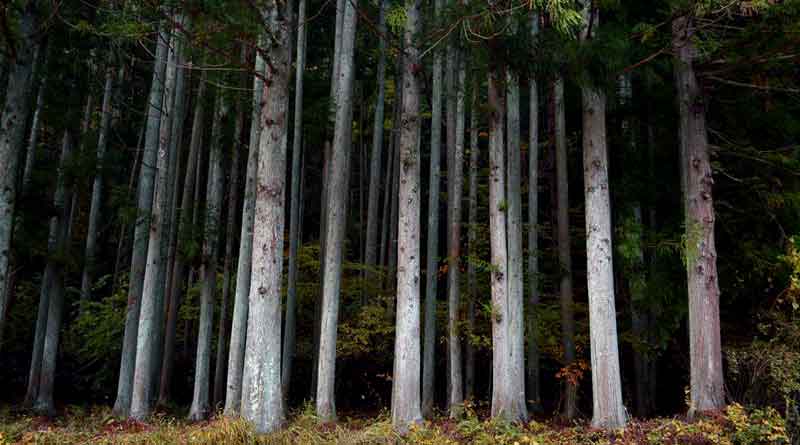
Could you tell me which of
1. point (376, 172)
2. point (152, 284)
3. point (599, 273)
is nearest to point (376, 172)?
point (376, 172)

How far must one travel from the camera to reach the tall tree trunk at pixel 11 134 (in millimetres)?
8336

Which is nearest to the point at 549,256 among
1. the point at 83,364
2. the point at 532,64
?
the point at 532,64

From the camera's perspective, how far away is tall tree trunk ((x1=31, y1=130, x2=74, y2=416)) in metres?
11.7

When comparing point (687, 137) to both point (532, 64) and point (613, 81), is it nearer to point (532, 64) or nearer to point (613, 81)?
point (613, 81)

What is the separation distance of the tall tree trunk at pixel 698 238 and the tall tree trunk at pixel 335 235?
5.14m

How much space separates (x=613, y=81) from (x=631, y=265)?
310 cm

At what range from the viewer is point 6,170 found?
837 cm

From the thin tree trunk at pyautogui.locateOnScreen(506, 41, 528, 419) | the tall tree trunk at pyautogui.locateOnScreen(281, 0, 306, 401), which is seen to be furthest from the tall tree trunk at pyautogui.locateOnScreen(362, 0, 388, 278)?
the thin tree trunk at pyautogui.locateOnScreen(506, 41, 528, 419)

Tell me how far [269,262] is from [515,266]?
14.2 ft

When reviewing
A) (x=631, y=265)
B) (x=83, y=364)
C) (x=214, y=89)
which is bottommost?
(x=83, y=364)

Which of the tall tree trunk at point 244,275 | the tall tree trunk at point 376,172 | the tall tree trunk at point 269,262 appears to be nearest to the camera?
the tall tree trunk at point 269,262

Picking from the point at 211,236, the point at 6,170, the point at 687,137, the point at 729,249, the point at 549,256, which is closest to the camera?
the point at 687,137

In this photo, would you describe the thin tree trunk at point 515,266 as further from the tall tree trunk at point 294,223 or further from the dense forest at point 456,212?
the tall tree trunk at point 294,223

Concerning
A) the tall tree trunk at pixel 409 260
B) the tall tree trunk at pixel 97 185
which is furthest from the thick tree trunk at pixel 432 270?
the tall tree trunk at pixel 97 185
